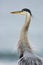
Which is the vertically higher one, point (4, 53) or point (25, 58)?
point (4, 53)

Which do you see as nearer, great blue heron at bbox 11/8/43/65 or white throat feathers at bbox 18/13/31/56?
great blue heron at bbox 11/8/43/65

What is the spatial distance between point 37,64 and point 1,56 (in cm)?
562

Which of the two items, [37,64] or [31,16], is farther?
[31,16]

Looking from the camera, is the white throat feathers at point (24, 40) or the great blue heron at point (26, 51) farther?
the white throat feathers at point (24, 40)

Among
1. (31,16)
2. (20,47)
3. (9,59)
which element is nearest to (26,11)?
(31,16)

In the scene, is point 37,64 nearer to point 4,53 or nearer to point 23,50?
point 23,50

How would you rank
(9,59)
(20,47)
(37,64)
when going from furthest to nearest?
(9,59) → (20,47) → (37,64)

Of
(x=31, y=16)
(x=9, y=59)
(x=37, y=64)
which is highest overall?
(x=9, y=59)

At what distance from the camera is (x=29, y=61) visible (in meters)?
6.02

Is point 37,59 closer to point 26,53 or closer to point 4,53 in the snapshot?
point 26,53

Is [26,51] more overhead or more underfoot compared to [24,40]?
more underfoot

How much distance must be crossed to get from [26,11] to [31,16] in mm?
96

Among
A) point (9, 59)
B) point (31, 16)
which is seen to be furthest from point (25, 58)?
point (9, 59)

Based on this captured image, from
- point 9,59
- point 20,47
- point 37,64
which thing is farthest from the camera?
point 9,59
